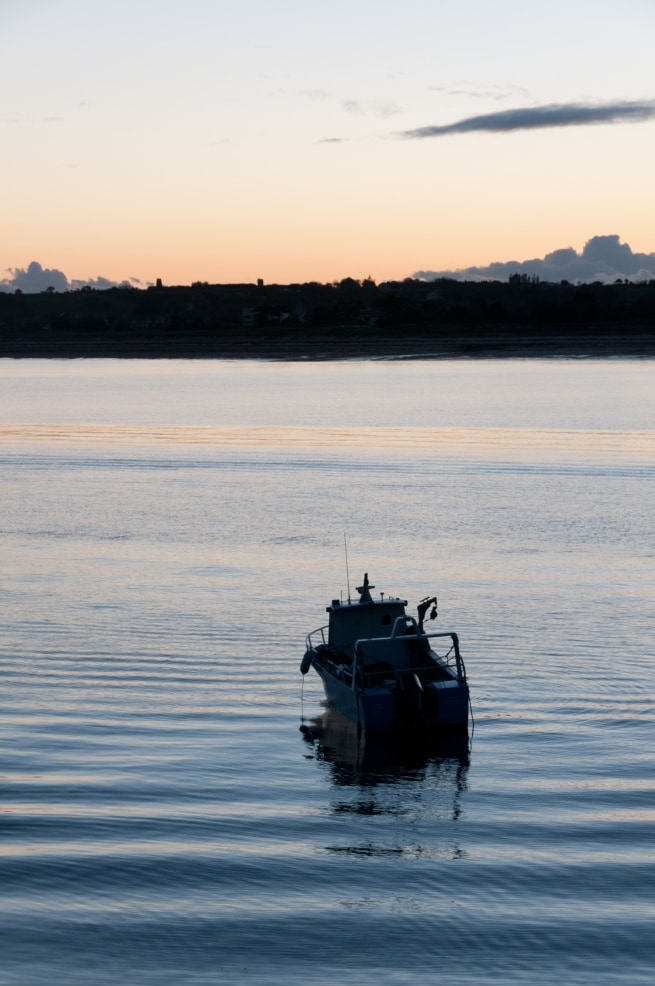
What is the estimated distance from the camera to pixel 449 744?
25.2m

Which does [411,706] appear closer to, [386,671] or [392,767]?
[386,671]

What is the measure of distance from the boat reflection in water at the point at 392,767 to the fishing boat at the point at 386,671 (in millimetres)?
296

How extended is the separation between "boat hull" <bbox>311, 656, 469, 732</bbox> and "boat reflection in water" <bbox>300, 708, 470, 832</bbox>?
0.25 m

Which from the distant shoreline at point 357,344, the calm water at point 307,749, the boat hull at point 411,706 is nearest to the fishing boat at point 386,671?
the boat hull at point 411,706

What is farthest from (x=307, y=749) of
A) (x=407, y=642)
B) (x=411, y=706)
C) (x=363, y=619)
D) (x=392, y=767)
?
(x=363, y=619)

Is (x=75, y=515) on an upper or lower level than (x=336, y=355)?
lower

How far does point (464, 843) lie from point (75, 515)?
3626 cm

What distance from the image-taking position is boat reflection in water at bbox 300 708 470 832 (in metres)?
22.2

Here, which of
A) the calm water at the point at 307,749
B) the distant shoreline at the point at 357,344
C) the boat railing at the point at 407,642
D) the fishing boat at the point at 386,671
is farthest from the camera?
the distant shoreline at the point at 357,344

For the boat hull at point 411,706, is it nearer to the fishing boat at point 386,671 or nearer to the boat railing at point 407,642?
the fishing boat at point 386,671

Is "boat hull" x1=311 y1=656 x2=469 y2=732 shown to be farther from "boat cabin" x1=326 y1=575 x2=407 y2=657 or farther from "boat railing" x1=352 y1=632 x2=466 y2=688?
"boat cabin" x1=326 y1=575 x2=407 y2=657

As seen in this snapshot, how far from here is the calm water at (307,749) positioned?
16.8 meters

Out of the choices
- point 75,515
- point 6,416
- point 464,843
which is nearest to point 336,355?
point 6,416

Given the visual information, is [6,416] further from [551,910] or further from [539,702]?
[551,910]
